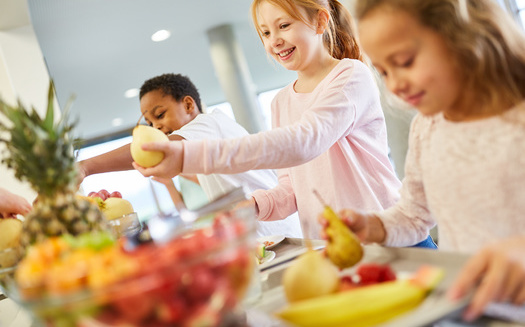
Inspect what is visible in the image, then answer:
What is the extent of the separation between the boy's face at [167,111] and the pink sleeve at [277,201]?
2.58 feet

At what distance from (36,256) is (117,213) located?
2.65 ft

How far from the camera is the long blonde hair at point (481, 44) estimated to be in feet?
2.81

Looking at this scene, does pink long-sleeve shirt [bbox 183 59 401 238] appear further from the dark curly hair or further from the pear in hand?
the dark curly hair

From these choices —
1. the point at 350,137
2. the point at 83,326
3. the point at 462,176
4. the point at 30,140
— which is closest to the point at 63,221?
the point at 30,140

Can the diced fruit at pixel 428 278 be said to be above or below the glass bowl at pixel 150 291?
below

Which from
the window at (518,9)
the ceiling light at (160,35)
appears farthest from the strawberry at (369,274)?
the ceiling light at (160,35)

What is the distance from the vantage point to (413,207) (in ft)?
3.59

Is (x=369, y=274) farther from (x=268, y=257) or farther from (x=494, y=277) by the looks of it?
(x=268, y=257)

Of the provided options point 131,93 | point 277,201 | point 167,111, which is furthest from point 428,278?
point 131,93

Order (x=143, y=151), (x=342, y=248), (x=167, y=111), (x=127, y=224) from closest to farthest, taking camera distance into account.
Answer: (x=342, y=248), (x=143, y=151), (x=127, y=224), (x=167, y=111)

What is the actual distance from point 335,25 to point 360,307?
1476 millimetres

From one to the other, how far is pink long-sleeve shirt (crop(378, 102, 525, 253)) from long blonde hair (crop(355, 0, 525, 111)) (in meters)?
0.05

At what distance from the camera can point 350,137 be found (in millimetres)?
1574

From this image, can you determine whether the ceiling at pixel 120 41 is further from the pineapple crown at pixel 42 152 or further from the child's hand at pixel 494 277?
the child's hand at pixel 494 277
